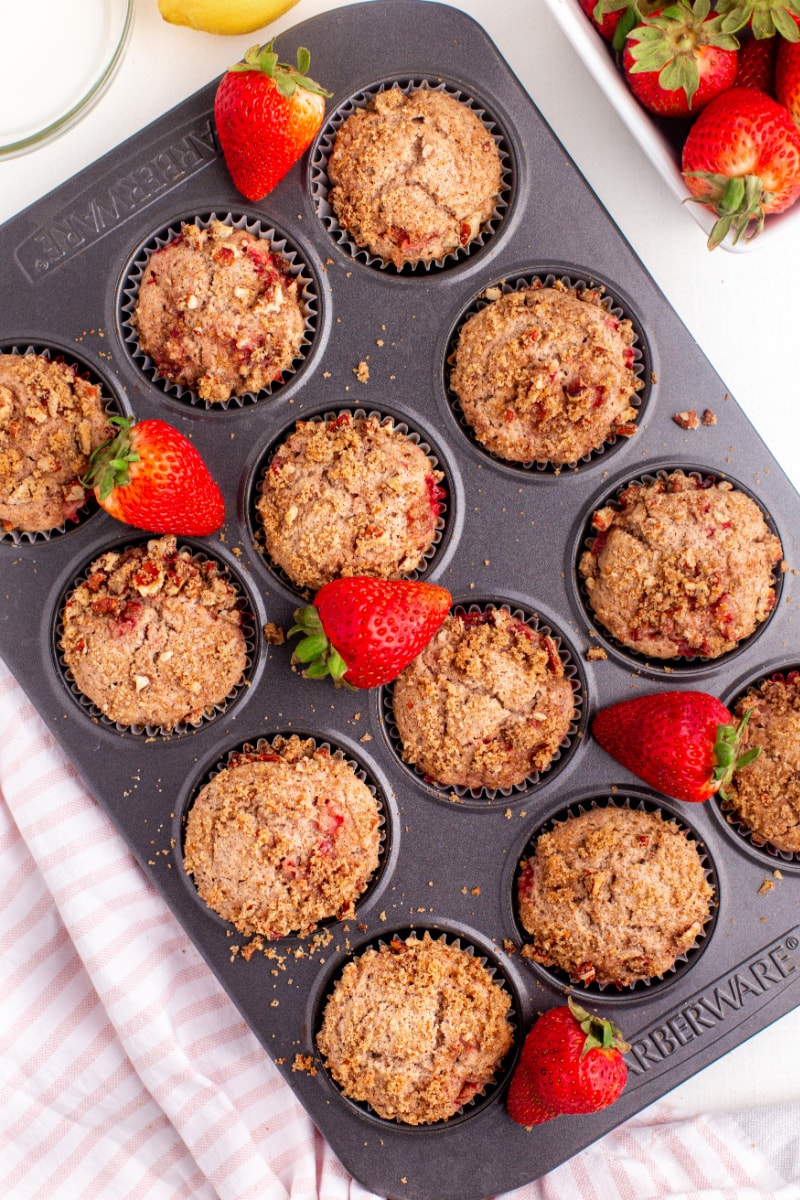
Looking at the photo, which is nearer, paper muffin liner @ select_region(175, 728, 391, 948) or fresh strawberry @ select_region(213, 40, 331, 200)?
fresh strawberry @ select_region(213, 40, 331, 200)

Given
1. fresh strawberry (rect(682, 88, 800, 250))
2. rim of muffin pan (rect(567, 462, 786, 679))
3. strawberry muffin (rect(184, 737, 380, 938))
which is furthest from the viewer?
rim of muffin pan (rect(567, 462, 786, 679))

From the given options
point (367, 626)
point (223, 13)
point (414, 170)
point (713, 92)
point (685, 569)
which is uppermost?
point (223, 13)

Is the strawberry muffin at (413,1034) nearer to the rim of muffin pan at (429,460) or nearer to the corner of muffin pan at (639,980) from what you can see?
the corner of muffin pan at (639,980)

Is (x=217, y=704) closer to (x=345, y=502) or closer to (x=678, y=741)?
(x=345, y=502)

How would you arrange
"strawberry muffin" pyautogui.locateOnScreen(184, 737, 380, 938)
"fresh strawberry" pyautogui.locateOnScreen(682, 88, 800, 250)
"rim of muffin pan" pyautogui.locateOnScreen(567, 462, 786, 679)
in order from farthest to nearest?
"rim of muffin pan" pyautogui.locateOnScreen(567, 462, 786, 679), "strawberry muffin" pyautogui.locateOnScreen(184, 737, 380, 938), "fresh strawberry" pyautogui.locateOnScreen(682, 88, 800, 250)

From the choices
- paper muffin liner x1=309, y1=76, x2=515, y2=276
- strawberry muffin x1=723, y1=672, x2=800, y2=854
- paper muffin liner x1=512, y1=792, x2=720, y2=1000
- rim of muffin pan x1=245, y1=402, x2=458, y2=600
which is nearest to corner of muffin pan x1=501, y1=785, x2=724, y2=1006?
paper muffin liner x1=512, y1=792, x2=720, y2=1000

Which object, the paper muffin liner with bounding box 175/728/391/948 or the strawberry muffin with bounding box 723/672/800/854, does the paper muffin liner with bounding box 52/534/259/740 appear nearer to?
the paper muffin liner with bounding box 175/728/391/948

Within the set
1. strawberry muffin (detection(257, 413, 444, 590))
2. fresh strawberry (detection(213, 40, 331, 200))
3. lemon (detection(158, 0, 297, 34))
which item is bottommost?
strawberry muffin (detection(257, 413, 444, 590))

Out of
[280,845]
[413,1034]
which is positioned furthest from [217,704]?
[413,1034]
